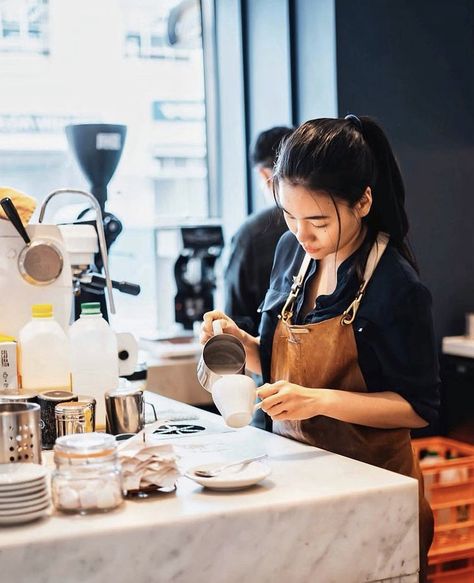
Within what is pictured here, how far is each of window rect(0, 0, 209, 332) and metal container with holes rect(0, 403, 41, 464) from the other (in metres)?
2.74

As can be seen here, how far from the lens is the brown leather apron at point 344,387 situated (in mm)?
1969

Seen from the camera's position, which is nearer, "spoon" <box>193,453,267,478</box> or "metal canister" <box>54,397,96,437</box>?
"spoon" <box>193,453,267,478</box>

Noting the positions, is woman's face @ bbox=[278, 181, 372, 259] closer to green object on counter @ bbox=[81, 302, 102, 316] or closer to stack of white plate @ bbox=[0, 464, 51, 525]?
green object on counter @ bbox=[81, 302, 102, 316]

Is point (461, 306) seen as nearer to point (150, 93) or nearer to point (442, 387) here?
point (442, 387)

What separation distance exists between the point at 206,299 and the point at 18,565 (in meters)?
2.87

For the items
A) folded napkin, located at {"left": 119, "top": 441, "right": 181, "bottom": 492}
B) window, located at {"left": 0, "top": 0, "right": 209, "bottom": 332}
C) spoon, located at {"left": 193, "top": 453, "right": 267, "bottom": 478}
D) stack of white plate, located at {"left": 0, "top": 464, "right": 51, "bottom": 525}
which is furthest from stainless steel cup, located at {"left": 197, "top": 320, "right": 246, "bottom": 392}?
window, located at {"left": 0, "top": 0, "right": 209, "bottom": 332}

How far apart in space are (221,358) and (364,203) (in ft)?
1.42

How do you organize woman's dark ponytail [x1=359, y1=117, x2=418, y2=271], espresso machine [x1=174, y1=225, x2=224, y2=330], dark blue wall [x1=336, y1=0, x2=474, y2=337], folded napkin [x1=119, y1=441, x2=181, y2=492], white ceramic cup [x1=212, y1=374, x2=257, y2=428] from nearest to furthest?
folded napkin [x1=119, y1=441, x2=181, y2=492] → white ceramic cup [x1=212, y1=374, x2=257, y2=428] → woman's dark ponytail [x1=359, y1=117, x2=418, y2=271] → dark blue wall [x1=336, y1=0, x2=474, y2=337] → espresso machine [x1=174, y1=225, x2=224, y2=330]

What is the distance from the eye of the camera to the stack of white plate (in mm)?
1388

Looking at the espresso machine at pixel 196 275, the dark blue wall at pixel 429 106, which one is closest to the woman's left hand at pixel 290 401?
the dark blue wall at pixel 429 106

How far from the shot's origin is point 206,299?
419 cm

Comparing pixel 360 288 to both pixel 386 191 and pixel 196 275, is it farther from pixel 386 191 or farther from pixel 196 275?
pixel 196 275

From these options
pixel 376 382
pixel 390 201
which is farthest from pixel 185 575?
pixel 390 201

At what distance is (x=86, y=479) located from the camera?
1.45 meters
